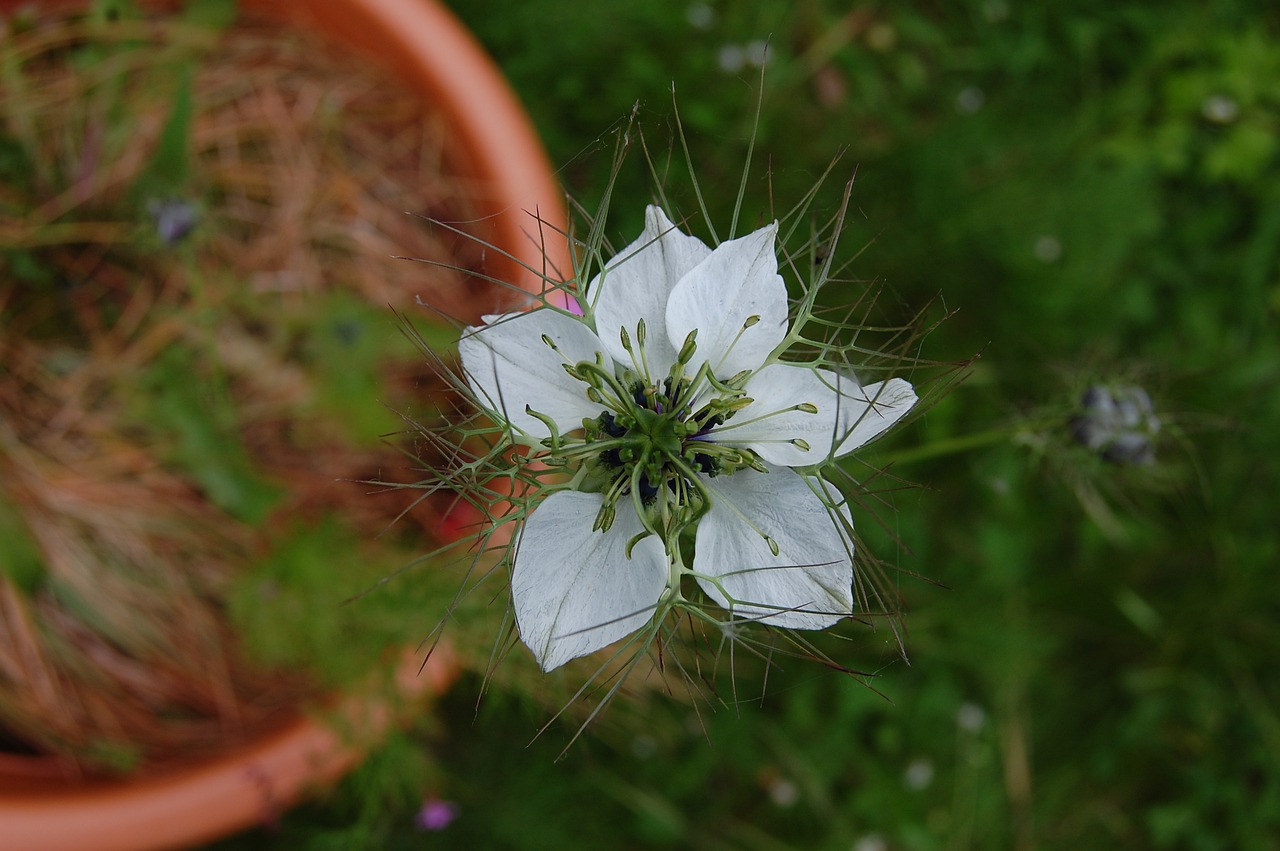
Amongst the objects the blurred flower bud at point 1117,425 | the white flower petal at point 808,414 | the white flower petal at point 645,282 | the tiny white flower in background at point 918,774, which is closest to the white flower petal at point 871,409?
the white flower petal at point 808,414

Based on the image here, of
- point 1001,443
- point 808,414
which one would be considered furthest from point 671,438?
point 1001,443

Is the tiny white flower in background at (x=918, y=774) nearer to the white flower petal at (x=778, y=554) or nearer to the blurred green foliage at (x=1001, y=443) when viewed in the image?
the blurred green foliage at (x=1001, y=443)

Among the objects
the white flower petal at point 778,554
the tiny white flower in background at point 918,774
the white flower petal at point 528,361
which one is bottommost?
the tiny white flower in background at point 918,774

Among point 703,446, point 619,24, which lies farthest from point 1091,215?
point 703,446

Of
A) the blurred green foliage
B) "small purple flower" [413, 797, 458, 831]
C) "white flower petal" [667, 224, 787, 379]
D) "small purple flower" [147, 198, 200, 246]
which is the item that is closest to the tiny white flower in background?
the blurred green foliage

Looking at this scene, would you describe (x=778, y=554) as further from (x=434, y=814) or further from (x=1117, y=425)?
(x=434, y=814)

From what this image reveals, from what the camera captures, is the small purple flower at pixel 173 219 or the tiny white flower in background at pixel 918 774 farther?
the tiny white flower in background at pixel 918 774
